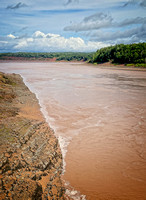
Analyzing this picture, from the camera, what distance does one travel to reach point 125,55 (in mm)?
69688

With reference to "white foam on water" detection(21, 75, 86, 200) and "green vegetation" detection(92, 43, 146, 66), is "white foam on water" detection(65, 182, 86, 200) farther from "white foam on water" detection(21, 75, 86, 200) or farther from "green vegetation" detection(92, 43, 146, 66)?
"green vegetation" detection(92, 43, 146, 66)

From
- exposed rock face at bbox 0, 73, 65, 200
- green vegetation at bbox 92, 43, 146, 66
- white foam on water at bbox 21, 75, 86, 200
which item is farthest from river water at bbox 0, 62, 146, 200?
green vegetation at bbox 92, 43, 146, 66

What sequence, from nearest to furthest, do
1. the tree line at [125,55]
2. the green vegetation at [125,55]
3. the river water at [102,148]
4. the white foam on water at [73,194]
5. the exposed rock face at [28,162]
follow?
the exposed rock face at [28,162] < the white foam on water at [73,194] < the river water at [102,148] < the green vegetation at [125,55] < the tree line at [125,55]

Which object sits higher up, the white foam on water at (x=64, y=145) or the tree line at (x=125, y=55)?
the tree line at (x=125, y=55)

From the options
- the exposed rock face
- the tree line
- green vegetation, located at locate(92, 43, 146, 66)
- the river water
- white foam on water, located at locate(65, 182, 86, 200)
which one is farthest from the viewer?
the tree line

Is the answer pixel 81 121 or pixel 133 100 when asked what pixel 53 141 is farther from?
pixel 133 100

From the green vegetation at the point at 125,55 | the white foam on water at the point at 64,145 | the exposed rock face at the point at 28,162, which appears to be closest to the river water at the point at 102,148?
the white foam on water at the point at 64,145

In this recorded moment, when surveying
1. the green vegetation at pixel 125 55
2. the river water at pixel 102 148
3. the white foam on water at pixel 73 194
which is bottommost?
the white foam on water at pixel 73 194

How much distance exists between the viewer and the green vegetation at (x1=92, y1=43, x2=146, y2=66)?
64.8 meters

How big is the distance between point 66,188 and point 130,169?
2737 mm

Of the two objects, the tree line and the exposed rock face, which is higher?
the tree line

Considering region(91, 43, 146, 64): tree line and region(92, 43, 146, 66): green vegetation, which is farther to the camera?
region(91, 43, 146, 64): tree line

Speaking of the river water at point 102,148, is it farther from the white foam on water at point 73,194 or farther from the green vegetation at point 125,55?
the green vegetation at point 125,55

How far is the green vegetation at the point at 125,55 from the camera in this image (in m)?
64.8
